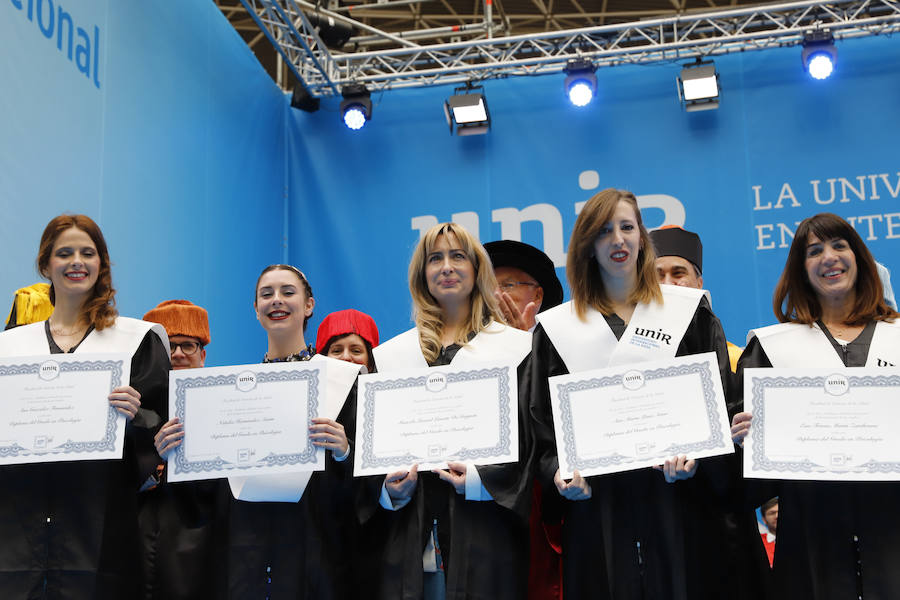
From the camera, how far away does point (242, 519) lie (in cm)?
357

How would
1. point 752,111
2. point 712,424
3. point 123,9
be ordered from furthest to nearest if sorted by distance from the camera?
point 752,111, point 123,9, point 712,424

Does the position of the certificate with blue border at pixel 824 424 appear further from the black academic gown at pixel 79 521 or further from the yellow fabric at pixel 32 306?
the yellow fabric at pixel 32 306

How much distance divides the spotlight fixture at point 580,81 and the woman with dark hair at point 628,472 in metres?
4.88

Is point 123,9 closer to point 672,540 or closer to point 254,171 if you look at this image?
point 254,171

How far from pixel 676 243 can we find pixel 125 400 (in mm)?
3201

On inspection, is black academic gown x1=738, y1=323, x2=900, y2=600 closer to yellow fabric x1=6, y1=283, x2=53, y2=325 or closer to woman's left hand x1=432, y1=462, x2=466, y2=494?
woman's left hand x1=432, y1=462, x2=466, y2=494

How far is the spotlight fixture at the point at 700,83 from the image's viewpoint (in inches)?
322

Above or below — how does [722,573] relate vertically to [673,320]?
below

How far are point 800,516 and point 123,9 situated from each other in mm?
5530

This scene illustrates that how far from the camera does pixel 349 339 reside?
5.06 m

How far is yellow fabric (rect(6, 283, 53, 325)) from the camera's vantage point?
170 inches

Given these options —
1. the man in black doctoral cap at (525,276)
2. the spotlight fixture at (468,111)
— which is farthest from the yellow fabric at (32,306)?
the spotlight fixture at (468,111)

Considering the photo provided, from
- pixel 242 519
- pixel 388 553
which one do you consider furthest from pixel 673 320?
pixel 242 519

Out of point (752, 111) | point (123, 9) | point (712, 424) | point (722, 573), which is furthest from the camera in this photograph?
point (752, 111)
